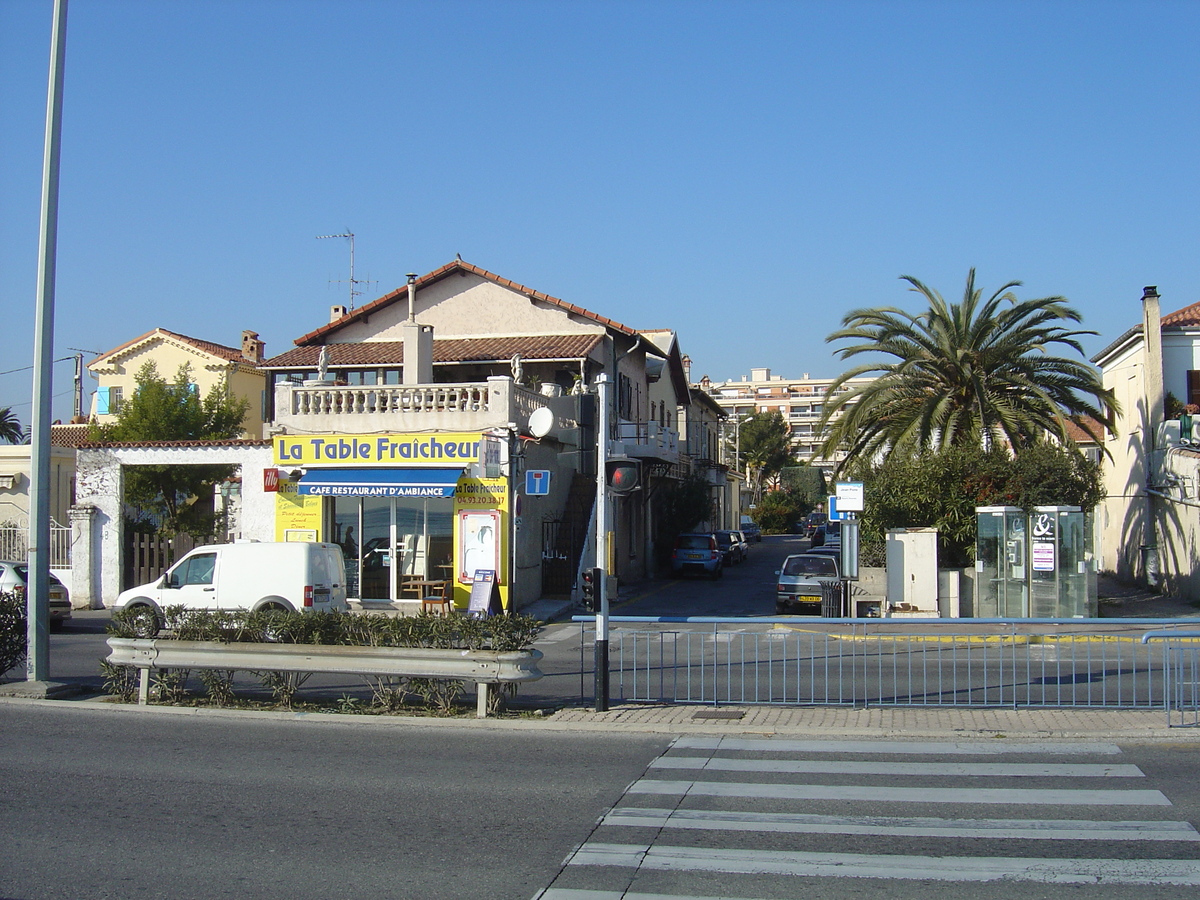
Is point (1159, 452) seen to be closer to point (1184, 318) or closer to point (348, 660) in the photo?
point (1184, 318)

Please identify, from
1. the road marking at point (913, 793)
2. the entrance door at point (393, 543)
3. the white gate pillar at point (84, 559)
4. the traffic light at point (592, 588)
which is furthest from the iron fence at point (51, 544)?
the road marking at point (913, 793)

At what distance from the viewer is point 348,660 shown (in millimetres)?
11023

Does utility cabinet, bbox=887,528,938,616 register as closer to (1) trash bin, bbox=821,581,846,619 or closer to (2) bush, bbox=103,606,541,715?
(1) trash bin, bbox=821,581,846,619

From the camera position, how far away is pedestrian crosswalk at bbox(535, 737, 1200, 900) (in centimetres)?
607

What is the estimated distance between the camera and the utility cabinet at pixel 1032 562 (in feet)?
70.4

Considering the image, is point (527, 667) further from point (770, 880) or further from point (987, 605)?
point (987, 605)

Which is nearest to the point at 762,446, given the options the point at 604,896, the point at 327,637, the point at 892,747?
the point at 327,637

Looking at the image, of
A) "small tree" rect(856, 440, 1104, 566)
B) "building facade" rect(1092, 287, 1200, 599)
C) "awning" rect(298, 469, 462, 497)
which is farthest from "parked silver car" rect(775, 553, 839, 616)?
"awning" rect(298, 469, 462, 497)

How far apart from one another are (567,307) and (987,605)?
1663cm

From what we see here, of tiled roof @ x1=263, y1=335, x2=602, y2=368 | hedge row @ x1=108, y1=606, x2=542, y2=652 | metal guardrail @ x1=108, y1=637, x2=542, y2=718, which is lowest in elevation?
metal guardrail @ x1=108, y1=637, x2=542, y2=718

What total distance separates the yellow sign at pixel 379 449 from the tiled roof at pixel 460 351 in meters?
8.15

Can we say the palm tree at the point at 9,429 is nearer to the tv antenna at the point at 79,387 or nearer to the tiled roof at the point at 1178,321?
the tv antenna at the point at 79,387

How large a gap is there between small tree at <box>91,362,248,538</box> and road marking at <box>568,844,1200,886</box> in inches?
960

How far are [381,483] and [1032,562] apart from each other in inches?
557
